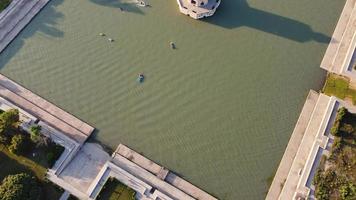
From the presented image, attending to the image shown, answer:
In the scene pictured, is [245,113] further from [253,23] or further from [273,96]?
[253,23]

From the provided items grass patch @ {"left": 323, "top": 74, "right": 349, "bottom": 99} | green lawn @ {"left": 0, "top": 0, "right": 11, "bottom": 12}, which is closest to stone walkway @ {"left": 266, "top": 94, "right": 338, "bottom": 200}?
grass patch @ {"left": 323, "top": 74, "right": 349, "bottom": 99}

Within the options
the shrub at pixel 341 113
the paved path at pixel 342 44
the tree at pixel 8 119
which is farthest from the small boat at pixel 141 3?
the shrub at pixel 341 113

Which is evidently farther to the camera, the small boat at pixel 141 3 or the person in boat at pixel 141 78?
the small boat at pixel 141 3

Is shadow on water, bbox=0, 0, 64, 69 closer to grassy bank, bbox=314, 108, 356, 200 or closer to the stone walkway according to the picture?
the stone walkway

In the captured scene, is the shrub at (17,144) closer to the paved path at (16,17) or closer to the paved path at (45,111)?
the paved path at (45,111)

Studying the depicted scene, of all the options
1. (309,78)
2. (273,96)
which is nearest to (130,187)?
(273,96)
